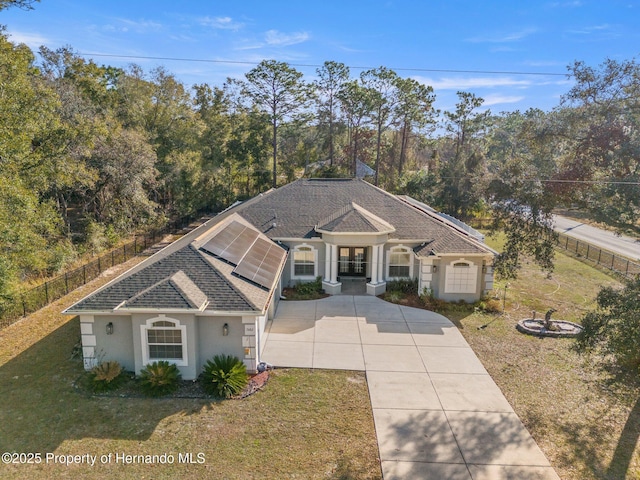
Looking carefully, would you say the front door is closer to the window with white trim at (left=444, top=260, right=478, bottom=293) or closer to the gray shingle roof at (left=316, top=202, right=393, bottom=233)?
the gray shingle roof at (left=316, top=202, right=393, bottom=233)

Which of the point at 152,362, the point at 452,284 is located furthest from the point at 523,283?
the point at 152,362

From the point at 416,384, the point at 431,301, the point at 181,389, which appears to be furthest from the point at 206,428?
the point at 431,301

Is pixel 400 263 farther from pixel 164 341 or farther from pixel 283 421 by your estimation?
pixel 164 341

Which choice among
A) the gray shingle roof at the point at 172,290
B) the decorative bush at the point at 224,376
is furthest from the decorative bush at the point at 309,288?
the decorative bush at the point at 224,376

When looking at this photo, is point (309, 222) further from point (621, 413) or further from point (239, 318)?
point (621, 413)

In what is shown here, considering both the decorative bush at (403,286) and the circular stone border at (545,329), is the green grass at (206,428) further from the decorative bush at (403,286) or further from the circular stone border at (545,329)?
the decorative bush at (403,286)
